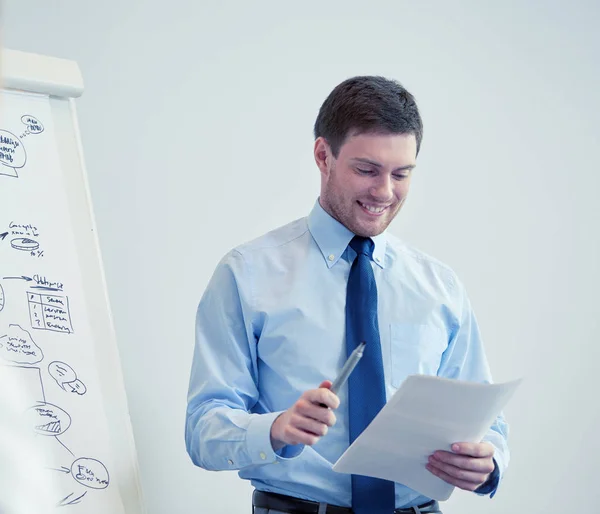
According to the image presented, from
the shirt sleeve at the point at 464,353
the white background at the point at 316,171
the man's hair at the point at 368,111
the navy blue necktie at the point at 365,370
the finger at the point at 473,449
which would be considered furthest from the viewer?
the white background at the point at 316,171

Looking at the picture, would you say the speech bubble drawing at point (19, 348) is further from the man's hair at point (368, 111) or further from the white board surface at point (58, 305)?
the man's hair at point (368, 111)

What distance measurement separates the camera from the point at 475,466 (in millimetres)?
1494

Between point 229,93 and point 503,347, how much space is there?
126 centimetres

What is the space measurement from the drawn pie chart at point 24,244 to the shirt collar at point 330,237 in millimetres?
607

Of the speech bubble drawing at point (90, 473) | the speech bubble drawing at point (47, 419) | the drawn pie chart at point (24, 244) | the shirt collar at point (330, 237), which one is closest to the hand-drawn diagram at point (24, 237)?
the drawn pie chart at point (24, 244)

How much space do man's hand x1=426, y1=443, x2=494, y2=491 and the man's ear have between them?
661mm

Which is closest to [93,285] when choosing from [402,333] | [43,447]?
[43,447]

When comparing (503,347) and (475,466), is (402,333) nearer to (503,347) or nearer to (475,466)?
(475,466)

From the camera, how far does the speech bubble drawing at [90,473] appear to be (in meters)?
1.70

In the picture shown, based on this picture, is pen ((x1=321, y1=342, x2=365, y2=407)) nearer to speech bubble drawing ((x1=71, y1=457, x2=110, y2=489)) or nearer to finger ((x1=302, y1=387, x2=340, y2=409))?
Answer: finger ((x1=302, y1=387, x2=340, y2=409))

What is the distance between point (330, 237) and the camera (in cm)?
179

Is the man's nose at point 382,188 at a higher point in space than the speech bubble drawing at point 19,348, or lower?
higher

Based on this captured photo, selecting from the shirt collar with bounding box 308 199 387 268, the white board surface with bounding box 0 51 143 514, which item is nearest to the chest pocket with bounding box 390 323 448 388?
the shirt collar with bounding box 308 199 387 268

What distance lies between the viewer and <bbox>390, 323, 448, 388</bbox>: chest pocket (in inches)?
67.6
